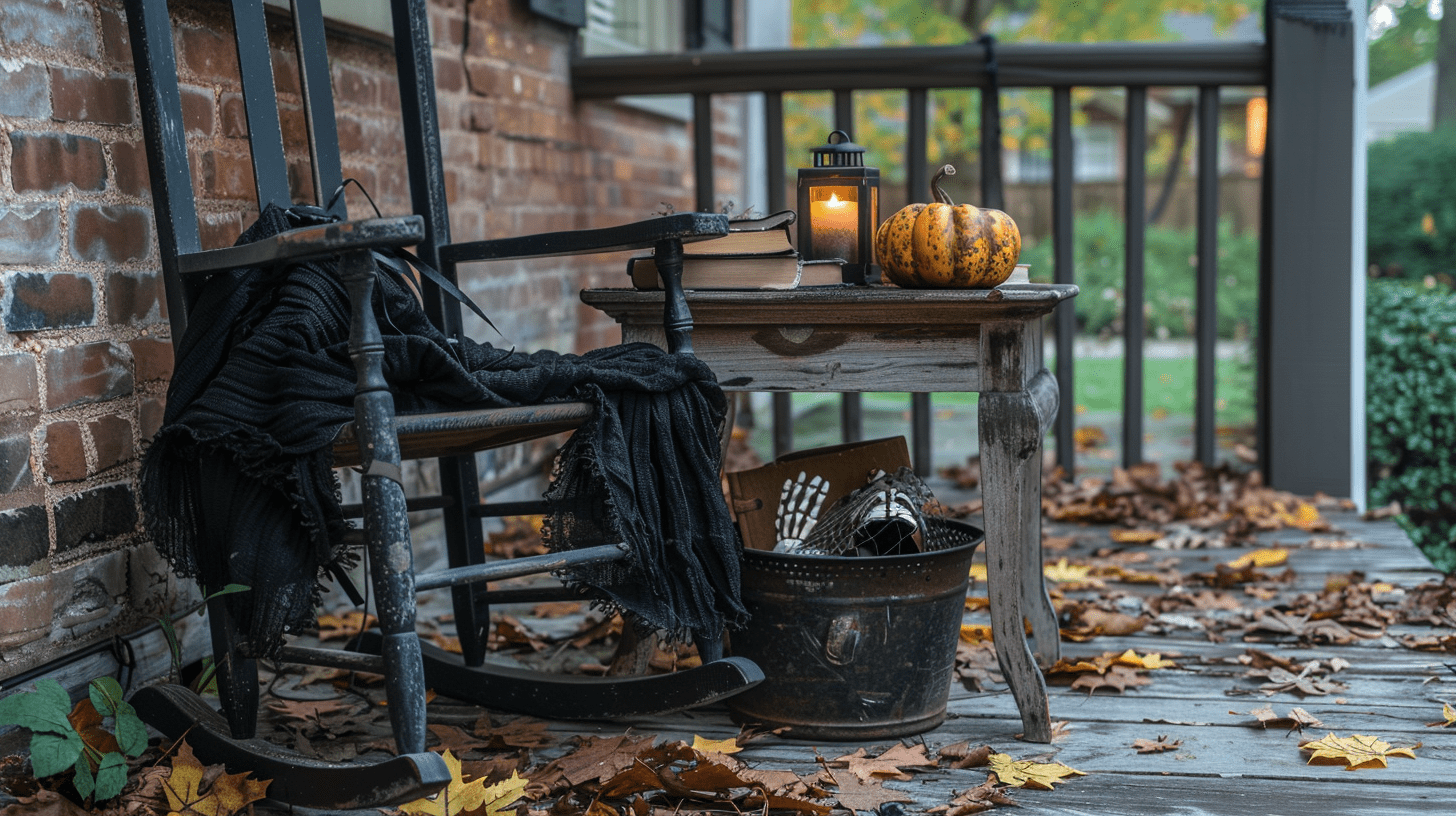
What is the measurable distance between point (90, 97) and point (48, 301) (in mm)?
293

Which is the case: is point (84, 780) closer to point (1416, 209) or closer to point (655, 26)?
point (655, 26)

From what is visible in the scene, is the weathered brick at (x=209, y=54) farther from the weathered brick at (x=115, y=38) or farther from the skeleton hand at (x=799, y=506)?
the skeleton hand at (x=799, y=506)

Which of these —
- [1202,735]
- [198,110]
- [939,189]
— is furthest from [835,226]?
[198,110]

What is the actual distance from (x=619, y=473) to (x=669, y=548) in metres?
0.13

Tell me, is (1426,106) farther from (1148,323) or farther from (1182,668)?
(1182,668)

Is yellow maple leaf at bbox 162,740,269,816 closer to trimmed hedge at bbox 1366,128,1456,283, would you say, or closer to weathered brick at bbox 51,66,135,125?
weathered brick at bbox 51,66,135,125

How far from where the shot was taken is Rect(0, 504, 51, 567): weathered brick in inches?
59.4

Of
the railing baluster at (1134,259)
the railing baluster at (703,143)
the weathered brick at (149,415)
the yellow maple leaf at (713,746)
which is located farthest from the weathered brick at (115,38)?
the railing baluster at (1134,259)

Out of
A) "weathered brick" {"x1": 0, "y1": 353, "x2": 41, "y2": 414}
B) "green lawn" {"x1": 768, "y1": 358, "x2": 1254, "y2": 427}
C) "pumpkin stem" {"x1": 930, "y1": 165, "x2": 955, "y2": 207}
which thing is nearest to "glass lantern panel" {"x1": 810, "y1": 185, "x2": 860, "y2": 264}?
"pumpkin stem" {"x1": 930, "y1": 165, "x2": 955, "y2": 207}

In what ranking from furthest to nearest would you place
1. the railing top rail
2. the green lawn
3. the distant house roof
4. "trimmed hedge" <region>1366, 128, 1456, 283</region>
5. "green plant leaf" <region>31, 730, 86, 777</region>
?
the distant house roof, "trimmed hedge" <region>1366, 128, 1456, 283</region>, the green lawn, the railing top rail, "green plant leaf" <region>31, 730, 86, 777</region>

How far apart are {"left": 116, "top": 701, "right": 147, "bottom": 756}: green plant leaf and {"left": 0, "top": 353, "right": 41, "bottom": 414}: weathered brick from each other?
401 mm

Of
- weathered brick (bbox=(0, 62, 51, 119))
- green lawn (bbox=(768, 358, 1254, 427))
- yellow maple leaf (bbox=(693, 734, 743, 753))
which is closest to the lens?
weathered brick (bbox=(0, 62, 51, 119))

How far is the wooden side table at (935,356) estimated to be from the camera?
165 centimetres

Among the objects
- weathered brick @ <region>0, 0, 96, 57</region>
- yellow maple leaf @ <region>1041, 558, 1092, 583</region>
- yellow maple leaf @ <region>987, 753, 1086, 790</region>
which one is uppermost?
weathered brick @ <region>0, 0, 96, 57</region>
